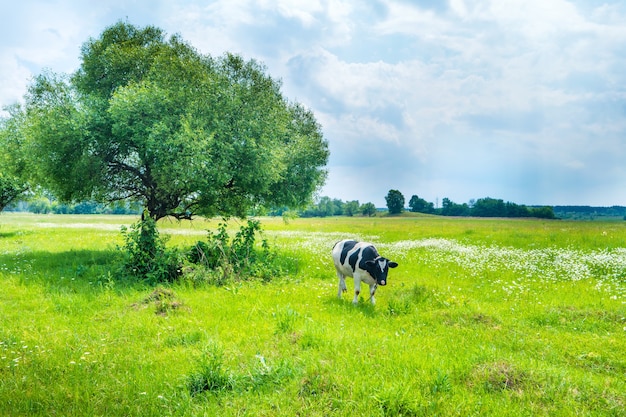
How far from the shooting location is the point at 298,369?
7438 mm

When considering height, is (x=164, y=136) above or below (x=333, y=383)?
above

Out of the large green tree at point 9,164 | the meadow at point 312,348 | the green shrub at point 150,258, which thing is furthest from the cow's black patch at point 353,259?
the large green tree at point 9,164

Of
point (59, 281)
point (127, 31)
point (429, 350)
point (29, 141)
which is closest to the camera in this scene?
point (429, 350)

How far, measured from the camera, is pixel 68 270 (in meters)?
18.6

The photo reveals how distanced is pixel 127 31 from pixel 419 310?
23335 mm

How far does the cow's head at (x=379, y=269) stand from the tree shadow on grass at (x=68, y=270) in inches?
376

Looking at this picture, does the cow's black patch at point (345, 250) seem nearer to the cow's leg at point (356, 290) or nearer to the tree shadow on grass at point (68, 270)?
the cow's leg at point (356, 290)

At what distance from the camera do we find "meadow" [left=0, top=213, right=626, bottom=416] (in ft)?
21.6

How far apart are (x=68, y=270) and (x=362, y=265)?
14328 millimetres

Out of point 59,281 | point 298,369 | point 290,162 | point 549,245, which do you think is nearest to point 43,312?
point 59,281

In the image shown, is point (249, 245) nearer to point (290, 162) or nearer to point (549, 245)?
point (290, 162)

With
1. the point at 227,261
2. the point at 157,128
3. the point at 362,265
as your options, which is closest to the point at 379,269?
the point at 362,265

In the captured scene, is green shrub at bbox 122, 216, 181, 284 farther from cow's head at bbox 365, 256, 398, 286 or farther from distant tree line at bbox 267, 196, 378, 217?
distant tree line at bbox 267, 196, 378, 217

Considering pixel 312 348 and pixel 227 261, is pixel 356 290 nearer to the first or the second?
pixel 312 348
